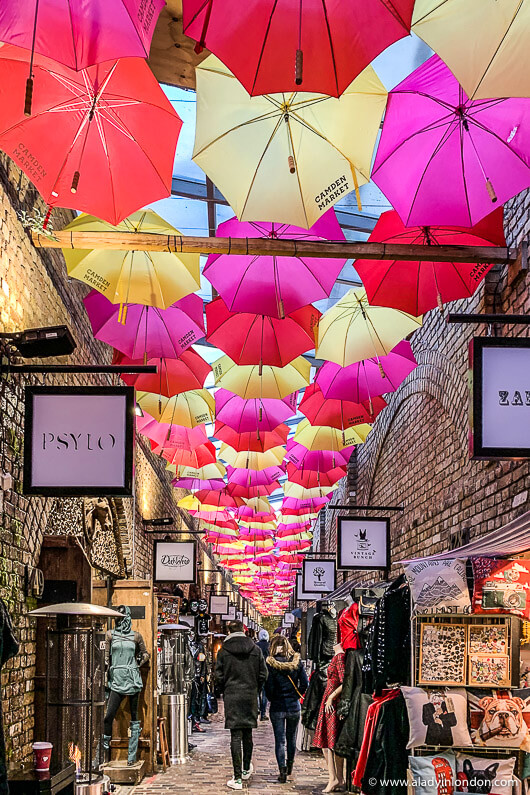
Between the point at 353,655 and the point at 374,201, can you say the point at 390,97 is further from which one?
the point at 353,655

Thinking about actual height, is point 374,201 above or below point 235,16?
above

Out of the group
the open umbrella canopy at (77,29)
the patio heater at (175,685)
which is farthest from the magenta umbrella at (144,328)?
the patio heater at (175,685)

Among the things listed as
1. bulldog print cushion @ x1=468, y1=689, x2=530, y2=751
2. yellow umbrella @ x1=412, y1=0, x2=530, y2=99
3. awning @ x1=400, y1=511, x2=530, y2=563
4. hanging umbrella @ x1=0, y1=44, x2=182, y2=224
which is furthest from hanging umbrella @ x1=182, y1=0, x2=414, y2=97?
bulldog print cushion @ x1=468, y1=689, x2=530, y2=751

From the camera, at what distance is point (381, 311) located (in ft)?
27.9

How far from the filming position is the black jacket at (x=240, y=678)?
9375mm

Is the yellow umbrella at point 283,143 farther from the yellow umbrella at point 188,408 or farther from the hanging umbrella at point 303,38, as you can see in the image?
the yellow umbrella at point 188,408

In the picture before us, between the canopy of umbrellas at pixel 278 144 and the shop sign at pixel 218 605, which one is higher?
Answer: the canopy of umbrellas at pixel 278 144

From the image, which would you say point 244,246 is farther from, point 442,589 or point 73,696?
point 73,696

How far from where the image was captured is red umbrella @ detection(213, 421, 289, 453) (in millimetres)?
11812

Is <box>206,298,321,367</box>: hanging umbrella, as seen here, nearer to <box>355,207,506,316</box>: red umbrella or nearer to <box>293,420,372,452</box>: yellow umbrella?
<box>355,207,506,316</box>: red umbrella

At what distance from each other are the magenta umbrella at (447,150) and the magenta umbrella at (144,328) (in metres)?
3.22

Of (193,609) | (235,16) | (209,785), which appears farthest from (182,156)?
(193,609)

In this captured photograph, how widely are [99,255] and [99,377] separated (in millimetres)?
3431

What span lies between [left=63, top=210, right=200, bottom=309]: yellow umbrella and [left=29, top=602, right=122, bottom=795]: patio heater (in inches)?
93.2
